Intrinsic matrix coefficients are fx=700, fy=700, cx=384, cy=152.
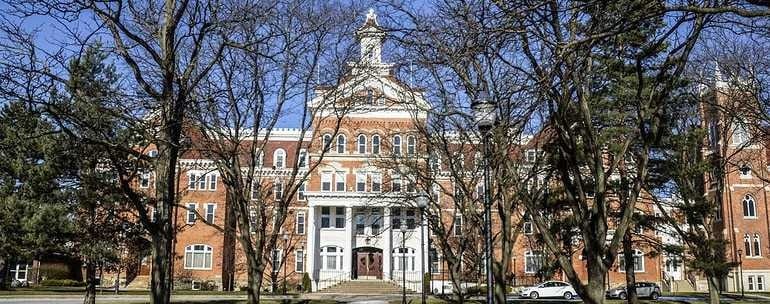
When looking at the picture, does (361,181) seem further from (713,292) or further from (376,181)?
(713,292)

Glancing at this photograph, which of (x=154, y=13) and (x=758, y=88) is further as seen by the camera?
(x=758, y=88)

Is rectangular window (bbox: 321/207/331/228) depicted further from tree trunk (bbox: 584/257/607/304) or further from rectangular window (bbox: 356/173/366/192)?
tree trunk (bbox: 584/257/607/304)

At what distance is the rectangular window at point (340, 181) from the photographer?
56.4 metres

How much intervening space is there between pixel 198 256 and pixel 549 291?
2882cm

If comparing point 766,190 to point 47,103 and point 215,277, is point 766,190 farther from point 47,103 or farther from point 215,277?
point 47,103

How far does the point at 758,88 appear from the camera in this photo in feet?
75.5

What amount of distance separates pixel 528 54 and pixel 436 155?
550 inches

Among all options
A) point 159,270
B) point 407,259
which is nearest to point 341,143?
point 407,259

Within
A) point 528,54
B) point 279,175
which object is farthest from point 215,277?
point 528,54

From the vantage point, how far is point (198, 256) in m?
58.1

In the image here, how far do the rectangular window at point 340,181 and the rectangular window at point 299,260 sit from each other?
6.99 metres

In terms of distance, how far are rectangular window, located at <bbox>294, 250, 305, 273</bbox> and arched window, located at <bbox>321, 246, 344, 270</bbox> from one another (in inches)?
189

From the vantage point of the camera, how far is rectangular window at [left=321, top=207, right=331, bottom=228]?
56.4 meters

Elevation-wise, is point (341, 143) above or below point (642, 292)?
above
